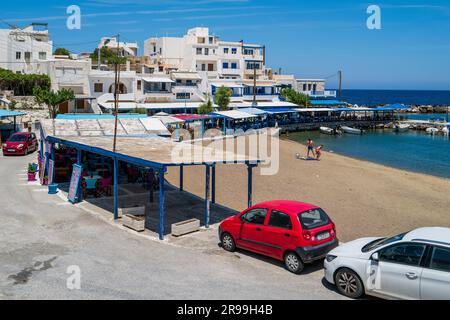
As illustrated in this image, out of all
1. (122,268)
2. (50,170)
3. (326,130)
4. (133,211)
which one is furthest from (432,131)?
(122,268)

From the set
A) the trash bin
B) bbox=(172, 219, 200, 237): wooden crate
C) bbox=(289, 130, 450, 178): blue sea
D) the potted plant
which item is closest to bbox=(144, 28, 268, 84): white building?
bbox=(289, 130, 450, 178): blue sea

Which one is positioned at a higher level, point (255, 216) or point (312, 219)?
point (312, 219)

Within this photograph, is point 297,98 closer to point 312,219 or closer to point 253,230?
point 253,230

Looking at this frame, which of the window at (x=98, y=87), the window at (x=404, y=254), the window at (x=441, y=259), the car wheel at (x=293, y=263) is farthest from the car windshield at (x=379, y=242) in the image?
the window at (x=98, y=87)

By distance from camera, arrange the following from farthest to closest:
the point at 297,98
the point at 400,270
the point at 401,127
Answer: the point at 401,127 → the point at 297,98 → the point at 400,270

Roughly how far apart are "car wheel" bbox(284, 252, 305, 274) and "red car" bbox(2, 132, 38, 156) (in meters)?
24.0

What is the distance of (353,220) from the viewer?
1734 cm

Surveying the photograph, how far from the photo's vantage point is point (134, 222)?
14.6 meters

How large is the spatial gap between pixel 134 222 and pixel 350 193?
12169 mm

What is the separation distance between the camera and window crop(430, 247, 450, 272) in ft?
27.9

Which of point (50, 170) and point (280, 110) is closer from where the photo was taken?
point (50, 170)

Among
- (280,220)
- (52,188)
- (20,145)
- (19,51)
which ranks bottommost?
(52,188)

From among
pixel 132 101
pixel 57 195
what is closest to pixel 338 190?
pixel 57 195

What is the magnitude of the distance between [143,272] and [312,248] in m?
3.91
